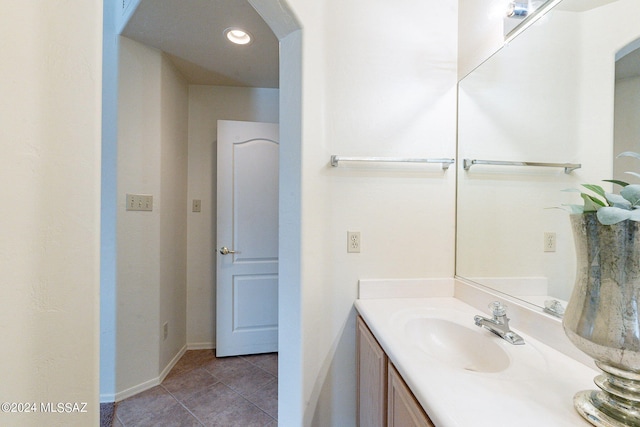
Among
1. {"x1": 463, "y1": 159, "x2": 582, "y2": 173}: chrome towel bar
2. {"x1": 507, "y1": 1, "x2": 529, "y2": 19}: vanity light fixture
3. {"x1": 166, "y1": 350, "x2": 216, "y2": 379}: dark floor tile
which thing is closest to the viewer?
{"x1": 463, "y1": 159, "x2": 582, "y2": 173}: chrome towel bar

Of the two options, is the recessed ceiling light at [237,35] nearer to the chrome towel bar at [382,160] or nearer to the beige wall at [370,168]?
the beige wall at [370,168]

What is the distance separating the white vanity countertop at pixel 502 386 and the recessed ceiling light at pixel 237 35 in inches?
74.8

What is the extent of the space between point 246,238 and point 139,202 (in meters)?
0.83

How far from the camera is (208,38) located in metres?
1.73

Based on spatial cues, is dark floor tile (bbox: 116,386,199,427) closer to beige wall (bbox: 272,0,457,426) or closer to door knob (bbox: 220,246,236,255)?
beige wall (bbox: 272,0,457,426)

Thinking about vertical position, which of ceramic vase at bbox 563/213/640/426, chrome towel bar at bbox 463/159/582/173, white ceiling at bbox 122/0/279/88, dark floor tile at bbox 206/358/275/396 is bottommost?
dark floor tile at bbox 206/358/275/396

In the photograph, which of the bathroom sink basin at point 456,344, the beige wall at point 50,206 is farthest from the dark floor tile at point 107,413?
the bathroom sink basin at point 456,344

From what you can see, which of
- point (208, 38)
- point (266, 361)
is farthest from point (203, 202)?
point (266, 361)

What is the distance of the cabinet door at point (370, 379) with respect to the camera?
2.99 ft

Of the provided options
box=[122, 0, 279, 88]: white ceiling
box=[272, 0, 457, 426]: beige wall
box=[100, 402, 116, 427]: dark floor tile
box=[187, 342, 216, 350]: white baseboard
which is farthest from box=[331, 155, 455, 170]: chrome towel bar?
box=[187, 342, 216, 350]: white baseboard

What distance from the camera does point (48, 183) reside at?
19.6 inches

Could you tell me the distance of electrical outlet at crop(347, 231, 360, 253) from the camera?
1.30 meters

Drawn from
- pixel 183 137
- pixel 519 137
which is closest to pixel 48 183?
pixel 519 137

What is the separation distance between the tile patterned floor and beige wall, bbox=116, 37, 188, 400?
0.15 m
